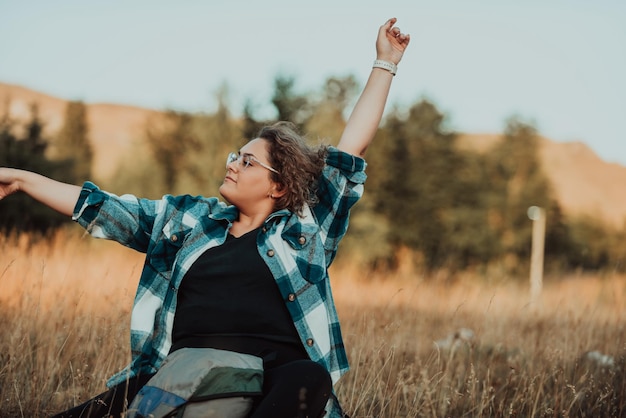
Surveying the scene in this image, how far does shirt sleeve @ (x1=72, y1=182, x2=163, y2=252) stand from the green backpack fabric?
→ 614 mm

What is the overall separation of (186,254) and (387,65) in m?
1.22

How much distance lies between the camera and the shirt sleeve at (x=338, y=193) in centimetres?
265

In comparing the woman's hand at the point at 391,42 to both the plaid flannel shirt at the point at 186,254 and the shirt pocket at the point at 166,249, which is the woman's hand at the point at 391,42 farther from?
the shirt pocket at the point at 166,249

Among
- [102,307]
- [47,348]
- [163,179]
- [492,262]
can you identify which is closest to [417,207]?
[492,262]

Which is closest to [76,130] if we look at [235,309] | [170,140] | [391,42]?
[170,140]

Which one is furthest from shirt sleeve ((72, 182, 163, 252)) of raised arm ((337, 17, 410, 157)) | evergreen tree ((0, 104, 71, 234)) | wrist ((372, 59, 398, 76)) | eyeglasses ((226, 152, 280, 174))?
evergreen tree ((0, 104, 71, 234))

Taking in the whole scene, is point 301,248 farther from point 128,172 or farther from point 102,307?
point 128,172

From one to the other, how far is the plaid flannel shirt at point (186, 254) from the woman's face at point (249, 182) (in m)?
0.06

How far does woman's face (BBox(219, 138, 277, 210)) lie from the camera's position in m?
2.62

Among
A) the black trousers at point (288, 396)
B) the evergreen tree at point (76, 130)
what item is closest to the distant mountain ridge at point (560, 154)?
the evergreen tree at point (76, 130)

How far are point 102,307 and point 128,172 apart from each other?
17414 millimetres

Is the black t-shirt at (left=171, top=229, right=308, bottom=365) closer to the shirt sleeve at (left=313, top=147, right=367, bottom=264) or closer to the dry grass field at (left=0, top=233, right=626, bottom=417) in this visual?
the shirt sleeve at (left=313, top=147, right=367, bottom=264)

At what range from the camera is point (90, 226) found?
2430 millimetres

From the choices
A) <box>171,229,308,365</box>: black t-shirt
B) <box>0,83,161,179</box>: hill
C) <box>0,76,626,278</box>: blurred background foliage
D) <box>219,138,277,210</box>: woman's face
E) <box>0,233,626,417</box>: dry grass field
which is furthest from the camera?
<box>0,83,161,179</box>: hill
